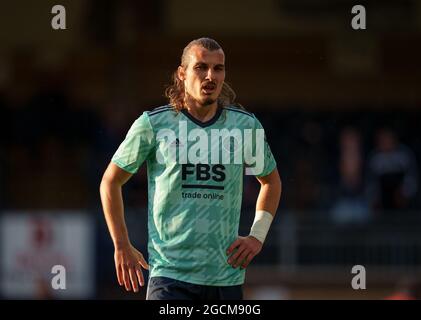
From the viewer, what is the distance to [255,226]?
659cm

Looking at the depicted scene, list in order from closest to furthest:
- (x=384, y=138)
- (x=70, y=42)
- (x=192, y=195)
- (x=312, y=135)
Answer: (x=192, y=195), (x=384, y=138), (x=312, y=135), (x=70, y=42)

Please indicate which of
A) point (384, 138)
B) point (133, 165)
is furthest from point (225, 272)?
point (384, 138)

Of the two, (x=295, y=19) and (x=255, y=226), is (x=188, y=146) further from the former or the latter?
(x=295, y=19)

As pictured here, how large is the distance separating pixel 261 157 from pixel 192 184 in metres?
0.44

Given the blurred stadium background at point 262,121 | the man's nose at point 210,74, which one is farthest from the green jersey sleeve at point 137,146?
the blurred stadium background at point 262,121

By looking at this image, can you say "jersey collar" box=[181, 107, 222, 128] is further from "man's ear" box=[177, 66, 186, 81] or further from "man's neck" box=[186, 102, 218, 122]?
"man's ear" box=[177, 66, 186, 81]

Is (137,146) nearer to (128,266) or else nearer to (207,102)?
(207,102)

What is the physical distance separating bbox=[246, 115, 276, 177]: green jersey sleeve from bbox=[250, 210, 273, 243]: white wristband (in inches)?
8.6

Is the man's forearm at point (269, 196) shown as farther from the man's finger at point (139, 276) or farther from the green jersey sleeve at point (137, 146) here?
the man's finger at point (139, 276)

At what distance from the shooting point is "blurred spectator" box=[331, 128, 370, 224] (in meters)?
16.0

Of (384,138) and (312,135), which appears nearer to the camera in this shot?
(384,138)

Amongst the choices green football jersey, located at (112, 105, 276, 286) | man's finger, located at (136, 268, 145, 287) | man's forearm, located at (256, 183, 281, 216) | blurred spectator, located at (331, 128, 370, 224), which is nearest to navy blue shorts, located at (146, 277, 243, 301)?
green football jersey, located at (112, 105, 276, 286)

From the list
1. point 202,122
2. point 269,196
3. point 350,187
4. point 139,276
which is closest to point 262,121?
Answer: point 350,187
